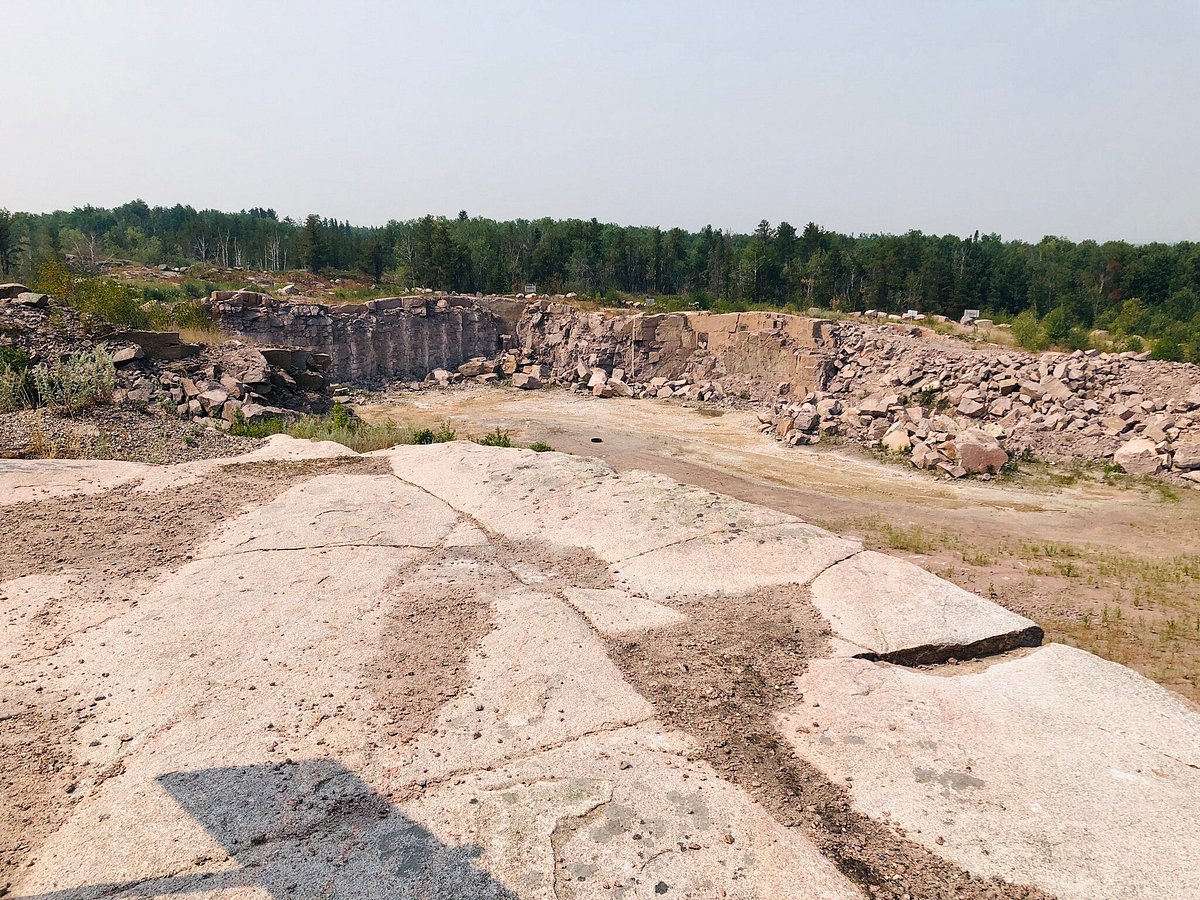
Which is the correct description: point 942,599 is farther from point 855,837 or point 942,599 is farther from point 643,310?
point 643,310

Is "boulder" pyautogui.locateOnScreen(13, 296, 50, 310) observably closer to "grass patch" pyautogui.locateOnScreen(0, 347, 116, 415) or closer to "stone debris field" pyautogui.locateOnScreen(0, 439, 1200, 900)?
"grass patch" pyautogui.locateOnScreen(0, 347, 116, 415)

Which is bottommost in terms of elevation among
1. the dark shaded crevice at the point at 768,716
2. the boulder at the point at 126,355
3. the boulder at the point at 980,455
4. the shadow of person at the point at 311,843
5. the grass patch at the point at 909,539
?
the grass patch at the point at 909,539

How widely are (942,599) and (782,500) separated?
6.72 m

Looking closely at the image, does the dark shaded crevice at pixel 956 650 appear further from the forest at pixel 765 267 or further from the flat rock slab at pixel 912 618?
the forest at pixel 765 267

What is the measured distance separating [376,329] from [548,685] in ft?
76.2

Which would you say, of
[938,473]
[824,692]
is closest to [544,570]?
[824,692]

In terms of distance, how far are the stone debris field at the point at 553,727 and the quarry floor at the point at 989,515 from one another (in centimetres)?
244

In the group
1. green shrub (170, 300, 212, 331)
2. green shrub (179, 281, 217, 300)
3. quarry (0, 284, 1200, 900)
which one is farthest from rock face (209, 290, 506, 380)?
quarry (0, 284, 1200, 900)

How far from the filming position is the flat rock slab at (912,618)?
4660 millimetres

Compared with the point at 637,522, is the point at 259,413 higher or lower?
lower

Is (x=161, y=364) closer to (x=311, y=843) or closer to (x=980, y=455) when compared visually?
(x=311, y=843)

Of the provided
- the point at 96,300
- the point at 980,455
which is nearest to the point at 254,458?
the point at 96,300

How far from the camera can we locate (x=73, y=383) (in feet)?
34.1

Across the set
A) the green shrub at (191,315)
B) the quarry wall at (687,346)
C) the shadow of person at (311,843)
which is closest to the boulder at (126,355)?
the green shrub at (191,315)
